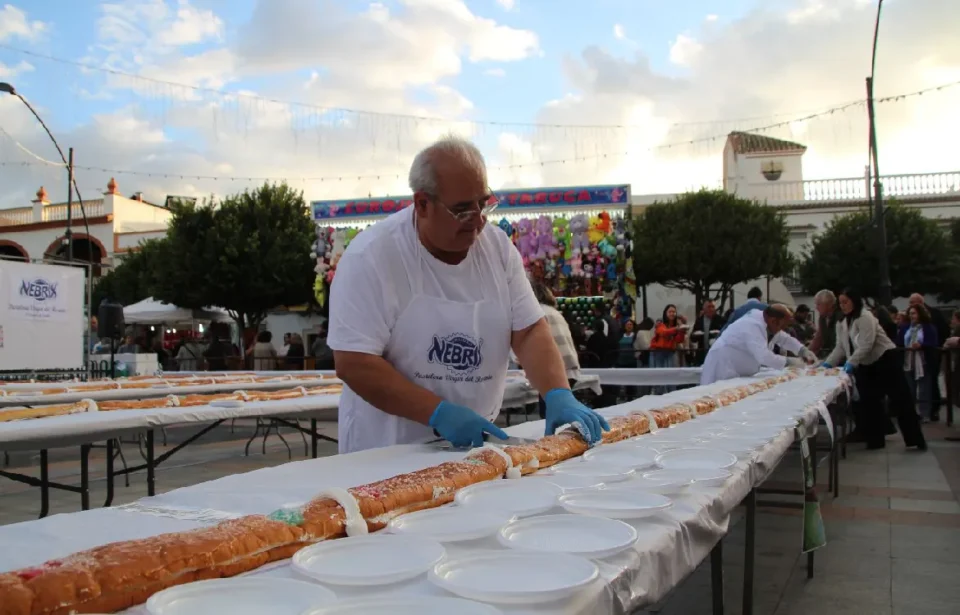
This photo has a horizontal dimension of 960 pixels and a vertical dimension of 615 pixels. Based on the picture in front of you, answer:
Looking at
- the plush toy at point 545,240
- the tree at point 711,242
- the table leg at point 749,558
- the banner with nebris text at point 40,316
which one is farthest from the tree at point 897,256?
the table leg at point 749,558

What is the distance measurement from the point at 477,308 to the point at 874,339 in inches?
250

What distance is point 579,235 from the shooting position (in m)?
14.8

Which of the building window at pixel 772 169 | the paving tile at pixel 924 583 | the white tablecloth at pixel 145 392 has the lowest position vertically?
the paving tile at pixel 924 583

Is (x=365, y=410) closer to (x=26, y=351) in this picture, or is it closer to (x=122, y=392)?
(x=122, y=392)

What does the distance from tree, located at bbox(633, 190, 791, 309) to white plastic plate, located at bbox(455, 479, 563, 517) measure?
927 inches

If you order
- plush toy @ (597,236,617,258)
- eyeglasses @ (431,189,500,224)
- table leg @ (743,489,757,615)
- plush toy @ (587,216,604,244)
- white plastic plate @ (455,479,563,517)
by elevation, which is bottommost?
table leg @ (743,489,757,615)

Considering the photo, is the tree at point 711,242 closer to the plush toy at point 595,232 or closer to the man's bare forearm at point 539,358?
the plush toy at point 595,232

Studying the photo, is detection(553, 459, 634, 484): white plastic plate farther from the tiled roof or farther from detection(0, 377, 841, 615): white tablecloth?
the tiled roof

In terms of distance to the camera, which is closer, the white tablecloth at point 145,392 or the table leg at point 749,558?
the table leg at point 749,558

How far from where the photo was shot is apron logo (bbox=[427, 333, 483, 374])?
2.34m

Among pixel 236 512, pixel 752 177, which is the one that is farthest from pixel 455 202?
pixel 752 177

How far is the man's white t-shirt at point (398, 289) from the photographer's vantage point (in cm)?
225

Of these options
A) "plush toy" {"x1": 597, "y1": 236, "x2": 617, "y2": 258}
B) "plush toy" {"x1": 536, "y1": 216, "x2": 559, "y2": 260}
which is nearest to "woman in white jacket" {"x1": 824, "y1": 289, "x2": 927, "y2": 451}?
"plush toy" {"x1": 597, "y1": 236, "x2": 617, "y2": 258}

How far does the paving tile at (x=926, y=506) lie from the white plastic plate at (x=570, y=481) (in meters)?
4.44
